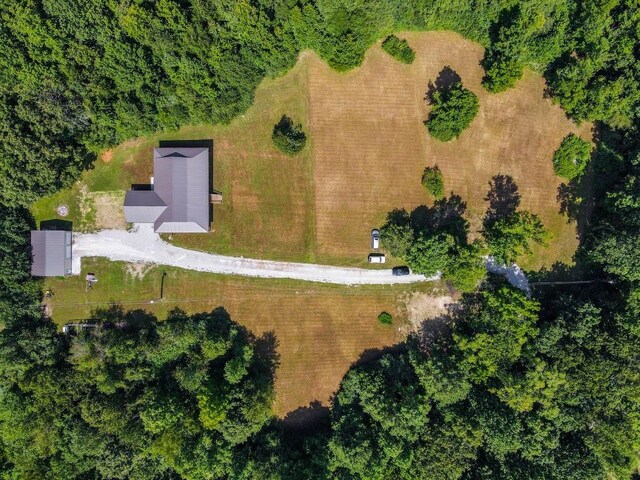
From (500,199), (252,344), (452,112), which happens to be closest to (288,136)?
(452,112)

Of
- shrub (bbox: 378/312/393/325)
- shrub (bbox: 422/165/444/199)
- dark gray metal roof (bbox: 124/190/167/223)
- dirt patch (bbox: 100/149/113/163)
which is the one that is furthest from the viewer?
dirt patch (bbox: 100/149/113/163)

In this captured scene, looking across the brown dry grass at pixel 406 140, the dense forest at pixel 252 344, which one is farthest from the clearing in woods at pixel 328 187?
the dense forest at pixel 252 344

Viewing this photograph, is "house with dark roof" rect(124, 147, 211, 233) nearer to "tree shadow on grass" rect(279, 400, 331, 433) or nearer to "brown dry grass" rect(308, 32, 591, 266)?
"brown dry grass" rect(308, 32, 591, 266)

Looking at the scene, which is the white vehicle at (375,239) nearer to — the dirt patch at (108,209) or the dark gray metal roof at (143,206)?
the dark gray metal roof at (143,206)

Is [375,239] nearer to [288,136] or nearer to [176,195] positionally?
[288,136]

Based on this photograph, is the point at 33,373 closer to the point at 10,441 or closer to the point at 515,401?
→ the point at 10,441

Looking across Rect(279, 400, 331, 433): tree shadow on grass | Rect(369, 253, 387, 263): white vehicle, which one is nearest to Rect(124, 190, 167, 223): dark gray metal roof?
Rect(369, 253, 387, 263): white vehicle
